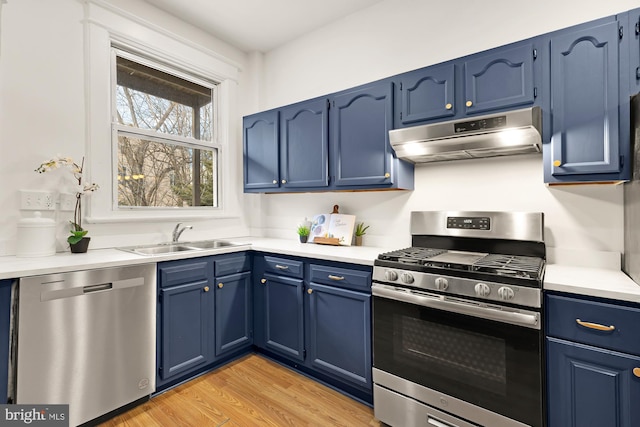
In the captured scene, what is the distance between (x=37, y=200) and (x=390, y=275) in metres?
2.31

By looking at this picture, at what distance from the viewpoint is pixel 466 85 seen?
191cm

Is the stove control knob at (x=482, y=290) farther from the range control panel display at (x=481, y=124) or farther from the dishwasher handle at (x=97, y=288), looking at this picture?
the dishwasher handle at (x=97, y=288)

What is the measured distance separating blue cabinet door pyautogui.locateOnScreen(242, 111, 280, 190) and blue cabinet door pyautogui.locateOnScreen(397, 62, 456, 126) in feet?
4.01

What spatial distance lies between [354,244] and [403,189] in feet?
2.12

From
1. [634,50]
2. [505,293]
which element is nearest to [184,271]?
[505,293]

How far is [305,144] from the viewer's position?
2.71 m

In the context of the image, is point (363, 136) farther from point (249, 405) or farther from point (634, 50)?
point (249, 405)

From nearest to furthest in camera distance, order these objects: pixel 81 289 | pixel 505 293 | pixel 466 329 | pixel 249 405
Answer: pixel 505 293
pixel 466 329
pixel 81 289
pixel 249 405

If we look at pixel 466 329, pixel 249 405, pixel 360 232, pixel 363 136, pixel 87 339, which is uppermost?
pixel 363 136

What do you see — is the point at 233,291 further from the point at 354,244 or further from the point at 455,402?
the point at 455,402

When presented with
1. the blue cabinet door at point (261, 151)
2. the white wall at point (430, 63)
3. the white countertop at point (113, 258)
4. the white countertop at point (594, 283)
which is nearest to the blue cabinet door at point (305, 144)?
the blue cabinet door at point (261, 151)

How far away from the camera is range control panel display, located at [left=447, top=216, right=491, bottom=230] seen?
205 cm

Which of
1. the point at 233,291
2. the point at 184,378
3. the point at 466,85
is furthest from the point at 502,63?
the point at 184,378

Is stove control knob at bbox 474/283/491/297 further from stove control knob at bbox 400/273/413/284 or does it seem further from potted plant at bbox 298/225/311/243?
potted plant at bbox 298/225/311/243
